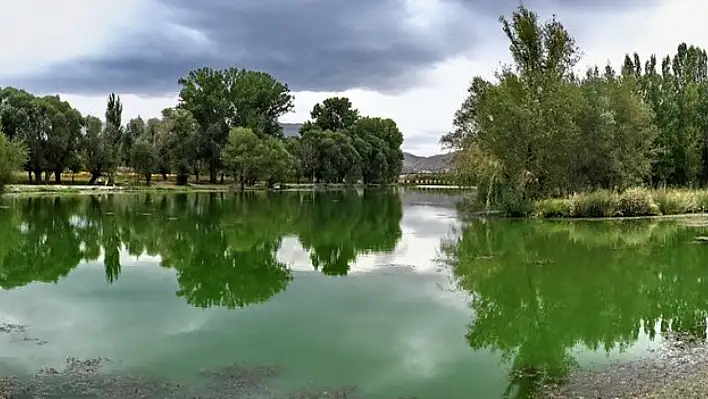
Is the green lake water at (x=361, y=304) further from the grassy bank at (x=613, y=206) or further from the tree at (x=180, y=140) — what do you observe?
the tree at (x=180, y=140)

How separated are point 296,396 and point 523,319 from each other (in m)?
5.74

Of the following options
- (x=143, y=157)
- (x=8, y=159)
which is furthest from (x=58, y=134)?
(x=8, y=159)

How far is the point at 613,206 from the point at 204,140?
6025 cm

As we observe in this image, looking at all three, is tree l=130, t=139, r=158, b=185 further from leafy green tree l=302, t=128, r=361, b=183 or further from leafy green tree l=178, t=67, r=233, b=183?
leafy green tree l=302, t=128, r=361, b=183

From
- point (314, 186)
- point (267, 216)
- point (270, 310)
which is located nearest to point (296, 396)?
point (270, 310)

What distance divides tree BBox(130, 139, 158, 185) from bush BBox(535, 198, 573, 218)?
55254 millimetres

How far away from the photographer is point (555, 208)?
3297 cm

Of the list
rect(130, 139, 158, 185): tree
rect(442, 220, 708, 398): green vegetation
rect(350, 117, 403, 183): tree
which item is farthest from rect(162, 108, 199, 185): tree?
rect(442, 220, 708, 398): green vegetation

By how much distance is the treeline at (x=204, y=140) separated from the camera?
7012 cm

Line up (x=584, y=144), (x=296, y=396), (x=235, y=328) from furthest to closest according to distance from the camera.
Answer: (x=584, y=144), (x=235, y=328), (x=296, y=396)

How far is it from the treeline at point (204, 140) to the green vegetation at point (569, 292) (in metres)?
41.2

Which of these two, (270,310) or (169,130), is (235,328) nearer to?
(270,310)

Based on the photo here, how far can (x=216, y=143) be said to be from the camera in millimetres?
83188

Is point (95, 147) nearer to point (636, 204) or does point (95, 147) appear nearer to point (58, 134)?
point (58, 134)
